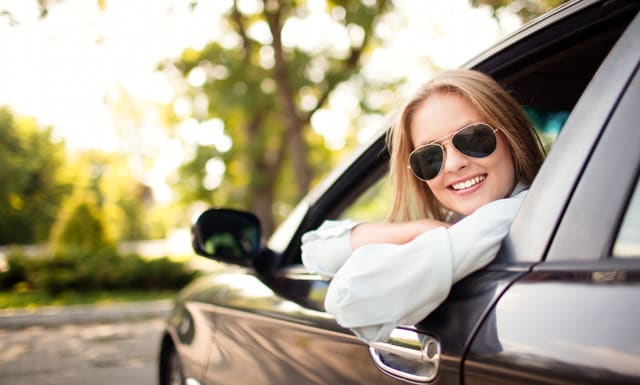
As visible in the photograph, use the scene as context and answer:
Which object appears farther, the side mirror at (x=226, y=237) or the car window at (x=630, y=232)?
the side mirror at (x=226, y=237)

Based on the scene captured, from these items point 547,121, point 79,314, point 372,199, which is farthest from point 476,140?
point 79,314

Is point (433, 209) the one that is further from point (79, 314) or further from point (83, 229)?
point (83, 229)

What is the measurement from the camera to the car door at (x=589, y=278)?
0.89 metres

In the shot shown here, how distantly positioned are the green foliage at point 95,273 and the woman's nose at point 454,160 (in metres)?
10.6

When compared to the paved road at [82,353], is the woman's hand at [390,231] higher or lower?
higher

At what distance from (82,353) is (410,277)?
634cm

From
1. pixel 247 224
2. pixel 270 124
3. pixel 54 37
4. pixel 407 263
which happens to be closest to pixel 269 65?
pixel 270 124

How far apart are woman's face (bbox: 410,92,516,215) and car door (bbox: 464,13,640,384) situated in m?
0.30

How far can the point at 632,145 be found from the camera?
1037mm

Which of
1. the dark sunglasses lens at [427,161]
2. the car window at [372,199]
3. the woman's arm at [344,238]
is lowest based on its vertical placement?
the car window at [372,199]

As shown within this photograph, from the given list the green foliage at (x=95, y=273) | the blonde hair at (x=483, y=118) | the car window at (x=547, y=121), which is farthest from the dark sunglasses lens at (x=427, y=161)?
the green foliage at (x=95, y=273)

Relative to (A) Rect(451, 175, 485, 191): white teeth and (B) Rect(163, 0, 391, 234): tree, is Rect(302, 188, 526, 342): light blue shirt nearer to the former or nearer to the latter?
(A) Rect(451, 175, 485, 191): white teeth

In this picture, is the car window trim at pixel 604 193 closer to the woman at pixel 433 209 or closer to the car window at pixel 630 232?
the car window at pixel 630 232

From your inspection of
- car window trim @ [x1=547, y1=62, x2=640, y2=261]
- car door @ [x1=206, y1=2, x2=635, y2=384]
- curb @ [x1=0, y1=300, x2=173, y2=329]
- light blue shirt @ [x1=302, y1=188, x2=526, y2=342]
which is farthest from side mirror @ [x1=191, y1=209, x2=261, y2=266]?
curb @ [x1=0, y1=300, x2=173, y2=329]
